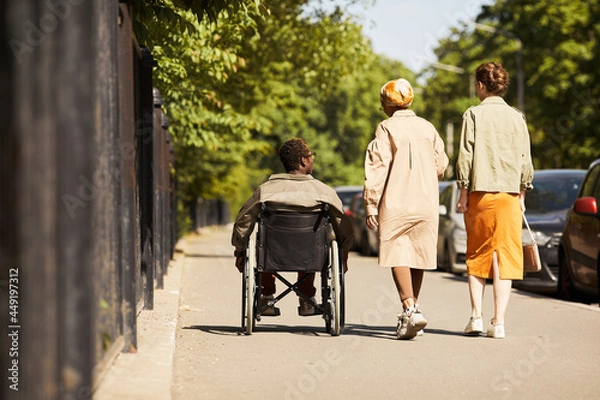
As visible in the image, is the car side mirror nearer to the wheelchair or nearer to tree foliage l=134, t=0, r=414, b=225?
tree foliage l=134, t=0, r=414, b=225

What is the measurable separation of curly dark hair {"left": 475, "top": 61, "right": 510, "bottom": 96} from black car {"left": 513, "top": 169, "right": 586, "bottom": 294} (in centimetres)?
625

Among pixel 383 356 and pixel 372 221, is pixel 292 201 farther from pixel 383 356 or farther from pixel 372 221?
pixel 383 356

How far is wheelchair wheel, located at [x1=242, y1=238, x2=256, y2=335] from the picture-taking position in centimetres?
891

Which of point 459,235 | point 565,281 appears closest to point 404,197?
point 565,281

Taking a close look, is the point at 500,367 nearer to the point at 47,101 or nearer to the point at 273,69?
the point at 47,101

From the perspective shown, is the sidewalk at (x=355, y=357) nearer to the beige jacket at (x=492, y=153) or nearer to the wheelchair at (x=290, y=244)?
the wheelchair at (x=290, y=244)

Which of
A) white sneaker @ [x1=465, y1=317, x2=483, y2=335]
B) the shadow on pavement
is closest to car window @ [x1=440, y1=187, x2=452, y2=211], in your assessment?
the shadow on pavement

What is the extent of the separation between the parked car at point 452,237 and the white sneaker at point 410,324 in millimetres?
9484

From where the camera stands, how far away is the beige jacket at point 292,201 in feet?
29.3

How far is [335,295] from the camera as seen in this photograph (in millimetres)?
8852

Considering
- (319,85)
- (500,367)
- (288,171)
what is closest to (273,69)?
(319,85)

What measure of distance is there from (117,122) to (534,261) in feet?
13.3

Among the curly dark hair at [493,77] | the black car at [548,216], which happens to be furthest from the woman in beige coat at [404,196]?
the black car at [548,216]

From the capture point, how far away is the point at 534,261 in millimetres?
9344
